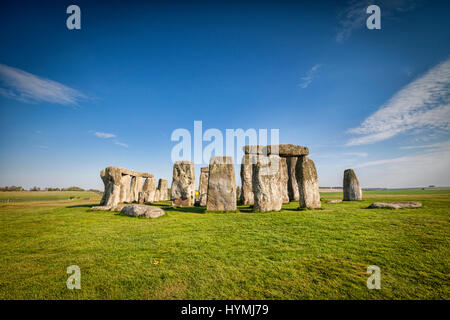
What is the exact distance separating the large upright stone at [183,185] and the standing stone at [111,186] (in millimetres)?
3704

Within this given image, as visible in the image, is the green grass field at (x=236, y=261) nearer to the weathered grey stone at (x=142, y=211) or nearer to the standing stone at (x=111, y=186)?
the weathered grey stone at (x=142, y=211)

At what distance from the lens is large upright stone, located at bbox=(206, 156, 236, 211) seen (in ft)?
32.8

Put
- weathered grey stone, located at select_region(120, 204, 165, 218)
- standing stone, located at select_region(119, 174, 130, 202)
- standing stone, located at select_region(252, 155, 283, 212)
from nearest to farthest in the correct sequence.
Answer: weathered grey stone, located at select_region(120, 204, 165, 218) < standing stone, located at select_region(252, 155, 283, 212) < standing stone, located at select_region(119, 174, 130, 202)

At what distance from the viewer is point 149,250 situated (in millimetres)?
4430

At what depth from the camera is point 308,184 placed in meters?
9.83

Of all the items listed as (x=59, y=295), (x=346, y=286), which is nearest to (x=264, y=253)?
(x=346, y=286)

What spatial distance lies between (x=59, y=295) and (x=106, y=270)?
74 cm

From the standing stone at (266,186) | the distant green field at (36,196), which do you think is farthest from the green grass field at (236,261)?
the distant green field at (36,196)

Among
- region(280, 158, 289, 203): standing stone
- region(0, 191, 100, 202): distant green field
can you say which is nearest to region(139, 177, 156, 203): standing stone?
region(280, 158, 289, 203): standing stone

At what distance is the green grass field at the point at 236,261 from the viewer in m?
2.76

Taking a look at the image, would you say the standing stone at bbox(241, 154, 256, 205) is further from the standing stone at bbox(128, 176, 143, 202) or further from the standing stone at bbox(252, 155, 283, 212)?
the standing stone at bbox(128, 176, 143, 202)

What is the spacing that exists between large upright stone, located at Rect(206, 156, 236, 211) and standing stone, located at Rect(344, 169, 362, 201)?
376 inches

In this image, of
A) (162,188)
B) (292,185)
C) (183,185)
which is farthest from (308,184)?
(162,188)

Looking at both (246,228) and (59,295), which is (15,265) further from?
(246,228)
